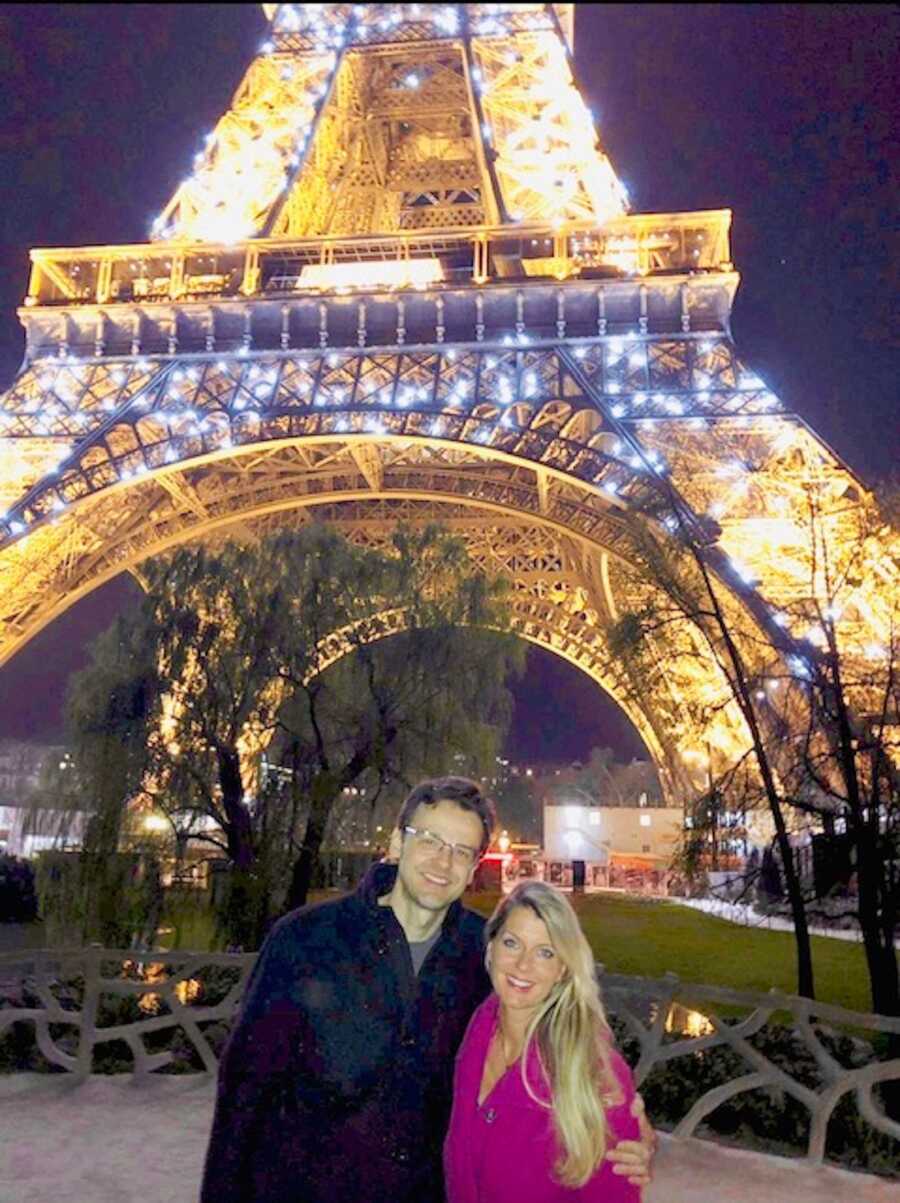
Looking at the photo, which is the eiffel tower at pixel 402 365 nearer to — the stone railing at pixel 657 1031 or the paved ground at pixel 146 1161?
the stone railing at pixel 657 1031

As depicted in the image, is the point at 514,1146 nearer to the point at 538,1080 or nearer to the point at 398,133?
the point at 538,1080

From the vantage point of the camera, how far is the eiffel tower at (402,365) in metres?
19.3

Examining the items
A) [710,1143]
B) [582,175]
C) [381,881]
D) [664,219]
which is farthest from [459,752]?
[582,175]

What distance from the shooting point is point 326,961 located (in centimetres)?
241

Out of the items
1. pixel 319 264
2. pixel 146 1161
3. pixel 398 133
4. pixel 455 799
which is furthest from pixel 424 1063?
pixel 398 133

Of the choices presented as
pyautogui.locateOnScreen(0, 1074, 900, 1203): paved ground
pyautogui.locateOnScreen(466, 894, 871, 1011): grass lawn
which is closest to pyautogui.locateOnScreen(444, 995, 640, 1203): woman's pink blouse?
pyautogui.locateOnScreen(0, 1074, 900, 1203): paved ground

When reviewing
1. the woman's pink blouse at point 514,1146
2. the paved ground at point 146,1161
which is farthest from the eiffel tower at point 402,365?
the woman's pink blouse at point 514,1146

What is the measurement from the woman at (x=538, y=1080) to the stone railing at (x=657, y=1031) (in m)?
4.37

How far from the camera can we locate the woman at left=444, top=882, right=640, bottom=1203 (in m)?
2.15

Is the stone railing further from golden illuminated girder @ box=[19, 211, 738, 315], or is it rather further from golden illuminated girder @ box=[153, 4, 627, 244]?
golden illuminated girder @ box=[153, 4, 627, 244]

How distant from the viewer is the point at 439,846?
8.28 ft

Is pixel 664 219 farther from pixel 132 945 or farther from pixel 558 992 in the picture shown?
pixel 558 992

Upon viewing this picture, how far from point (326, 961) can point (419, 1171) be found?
54cm

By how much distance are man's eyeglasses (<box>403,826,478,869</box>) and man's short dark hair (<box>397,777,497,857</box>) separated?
0.17 ft
